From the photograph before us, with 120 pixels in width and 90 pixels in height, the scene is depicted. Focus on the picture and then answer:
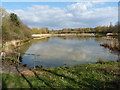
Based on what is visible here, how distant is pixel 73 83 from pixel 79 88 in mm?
672

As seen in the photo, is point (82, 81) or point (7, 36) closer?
point (82, 81)

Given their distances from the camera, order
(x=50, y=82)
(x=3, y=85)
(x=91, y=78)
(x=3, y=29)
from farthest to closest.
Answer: (x=3, y=29) → (x=91, y=78) → (x=50, y=82) → (x=3, y=85)

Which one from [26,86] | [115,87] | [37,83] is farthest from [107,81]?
[26,86]

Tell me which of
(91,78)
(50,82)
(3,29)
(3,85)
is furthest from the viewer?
(3,29)

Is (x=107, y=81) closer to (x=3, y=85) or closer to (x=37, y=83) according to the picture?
(x=37, y=83)

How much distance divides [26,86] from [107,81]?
4.67 meters

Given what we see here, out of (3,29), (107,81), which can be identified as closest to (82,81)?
(107,81)

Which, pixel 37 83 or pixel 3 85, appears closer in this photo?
pixel 3 85

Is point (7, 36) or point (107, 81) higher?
point (7, 36)

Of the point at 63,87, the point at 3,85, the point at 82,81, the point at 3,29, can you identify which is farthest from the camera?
the point at 3,29

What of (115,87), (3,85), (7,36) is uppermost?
(7,36)

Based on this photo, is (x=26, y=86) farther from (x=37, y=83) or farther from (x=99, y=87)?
(x=99, y=87)

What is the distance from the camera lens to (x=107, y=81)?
7.46 metres

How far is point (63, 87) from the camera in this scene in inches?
251
